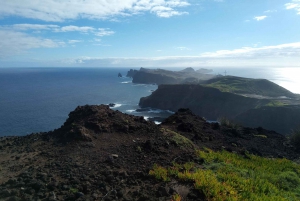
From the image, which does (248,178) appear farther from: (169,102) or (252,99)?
(169,102)

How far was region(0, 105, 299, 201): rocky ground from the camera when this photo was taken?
7.66 metres

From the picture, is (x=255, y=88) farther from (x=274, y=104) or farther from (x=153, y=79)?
(x=153, y=79)

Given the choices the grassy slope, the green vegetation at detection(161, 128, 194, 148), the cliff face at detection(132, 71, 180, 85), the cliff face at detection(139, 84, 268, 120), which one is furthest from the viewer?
the cliff face at detection(132, 71, 180, 85)

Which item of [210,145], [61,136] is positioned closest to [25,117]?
[61,136]

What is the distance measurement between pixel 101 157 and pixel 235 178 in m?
5.57

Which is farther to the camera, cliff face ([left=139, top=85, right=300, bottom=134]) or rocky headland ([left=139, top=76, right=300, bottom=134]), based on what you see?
rocky headland ([left=139, top=76, right=300, bottom=134])

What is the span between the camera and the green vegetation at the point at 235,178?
7.72 meters

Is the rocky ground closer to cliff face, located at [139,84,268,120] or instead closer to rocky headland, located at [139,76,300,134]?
rocky headland, located at [139,76,300,134]

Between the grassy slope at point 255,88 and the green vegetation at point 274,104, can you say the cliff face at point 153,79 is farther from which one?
the green vegetation at point 274,104

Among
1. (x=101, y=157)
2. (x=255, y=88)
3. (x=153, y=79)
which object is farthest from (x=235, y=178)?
(x=153, y=79)

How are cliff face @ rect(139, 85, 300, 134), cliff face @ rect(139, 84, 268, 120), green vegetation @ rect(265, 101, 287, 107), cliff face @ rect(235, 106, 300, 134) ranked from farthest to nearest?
cliff face @ rect(139, 84, 268, 120) < green vegetation @ rect(265, 101, 287, 107) < cliff face @ rect(139, 85, 300, 134) < cliff face @ rect(235, 106, 300, 134)

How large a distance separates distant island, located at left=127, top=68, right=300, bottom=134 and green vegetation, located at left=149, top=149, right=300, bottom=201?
44435mm

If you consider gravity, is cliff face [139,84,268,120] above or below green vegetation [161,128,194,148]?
below

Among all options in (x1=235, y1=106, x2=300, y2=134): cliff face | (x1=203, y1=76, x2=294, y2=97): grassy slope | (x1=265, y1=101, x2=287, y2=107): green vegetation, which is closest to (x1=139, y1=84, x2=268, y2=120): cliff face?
(x1=265, y1=101, x2=287, y2=107): green vegetation
